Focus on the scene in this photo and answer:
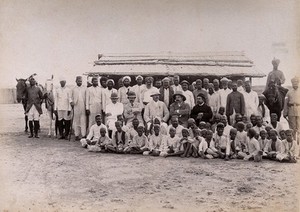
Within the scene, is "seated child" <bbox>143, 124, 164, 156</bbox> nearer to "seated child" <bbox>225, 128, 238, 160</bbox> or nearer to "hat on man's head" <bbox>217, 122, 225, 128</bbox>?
"hat on man's head" <bbox>217, 122, 225, 128</bbox>

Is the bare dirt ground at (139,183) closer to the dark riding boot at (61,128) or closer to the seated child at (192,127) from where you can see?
the seated child at (192,127)

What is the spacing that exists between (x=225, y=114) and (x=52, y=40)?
3.03 m

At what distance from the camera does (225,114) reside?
674 cm

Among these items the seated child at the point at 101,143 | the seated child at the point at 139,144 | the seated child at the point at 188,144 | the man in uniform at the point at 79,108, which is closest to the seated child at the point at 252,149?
the seated child at the point at 188,144

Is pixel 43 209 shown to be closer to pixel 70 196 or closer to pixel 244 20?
pixel 70 196

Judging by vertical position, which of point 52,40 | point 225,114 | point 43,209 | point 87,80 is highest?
point 52,40

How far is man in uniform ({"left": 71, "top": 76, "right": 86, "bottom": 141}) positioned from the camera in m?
7.20

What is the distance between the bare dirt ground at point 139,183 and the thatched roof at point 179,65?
7.90ft

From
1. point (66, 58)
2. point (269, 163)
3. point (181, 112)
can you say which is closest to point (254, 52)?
point (181, 112)

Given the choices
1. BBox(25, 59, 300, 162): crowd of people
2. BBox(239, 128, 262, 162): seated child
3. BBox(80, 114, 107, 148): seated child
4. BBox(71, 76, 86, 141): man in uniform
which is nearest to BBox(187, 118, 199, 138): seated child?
BBox(25, 59, 300, 162): crowd of people

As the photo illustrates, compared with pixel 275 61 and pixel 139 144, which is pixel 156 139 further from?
pixel 275 61

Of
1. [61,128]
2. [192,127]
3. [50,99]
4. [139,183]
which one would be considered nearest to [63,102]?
[61,128]

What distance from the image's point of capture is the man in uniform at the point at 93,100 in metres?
7.04

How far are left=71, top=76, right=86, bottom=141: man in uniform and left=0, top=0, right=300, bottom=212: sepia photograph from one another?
0.02 metres
